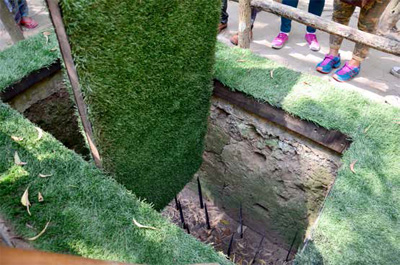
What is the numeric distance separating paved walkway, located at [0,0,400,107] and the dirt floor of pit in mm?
2119

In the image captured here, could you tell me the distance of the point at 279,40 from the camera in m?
5.24

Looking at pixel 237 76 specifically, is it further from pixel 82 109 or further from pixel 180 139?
→ pixel 82 109

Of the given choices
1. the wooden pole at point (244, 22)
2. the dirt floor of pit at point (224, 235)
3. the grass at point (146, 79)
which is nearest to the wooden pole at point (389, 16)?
the wooden pole at point (244, 22)

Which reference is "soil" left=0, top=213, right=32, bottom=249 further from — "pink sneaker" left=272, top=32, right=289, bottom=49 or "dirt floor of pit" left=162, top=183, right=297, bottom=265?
"pink sneaker" left=272, top=32, right=289, bottom=49

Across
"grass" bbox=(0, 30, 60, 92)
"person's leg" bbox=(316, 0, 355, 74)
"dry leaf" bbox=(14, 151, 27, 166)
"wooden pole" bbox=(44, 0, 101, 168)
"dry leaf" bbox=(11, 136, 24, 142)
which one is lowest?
"person's leg" bbox=(316, 0, 355, 74)

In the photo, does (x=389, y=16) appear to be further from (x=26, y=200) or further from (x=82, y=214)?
(x=26, y=200)

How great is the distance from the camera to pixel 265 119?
2.67 m

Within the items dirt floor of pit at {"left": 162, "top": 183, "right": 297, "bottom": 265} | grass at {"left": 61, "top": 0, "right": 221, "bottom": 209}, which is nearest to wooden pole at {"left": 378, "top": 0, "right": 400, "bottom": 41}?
grass at {"left": 61, "top": 0, "right": 221, "bottom": 209}

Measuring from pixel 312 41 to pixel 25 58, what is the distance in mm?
4039

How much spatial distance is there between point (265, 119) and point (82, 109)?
1.44 metres

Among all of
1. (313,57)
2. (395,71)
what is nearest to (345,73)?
(313,57)

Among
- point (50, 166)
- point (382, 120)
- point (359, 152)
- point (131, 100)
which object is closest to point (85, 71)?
point (131, 100)

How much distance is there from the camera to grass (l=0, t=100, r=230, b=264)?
1702 millimetres

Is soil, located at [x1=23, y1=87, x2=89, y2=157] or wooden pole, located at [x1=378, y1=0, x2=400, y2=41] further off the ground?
wooden pole, located at [x1=378, y1=0, x2=400, y2=41]
